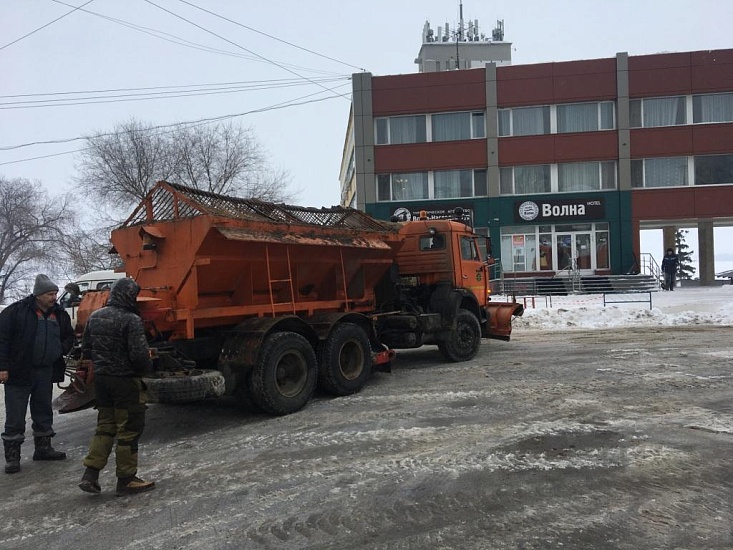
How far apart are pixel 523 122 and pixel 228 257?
A: 2596 cm

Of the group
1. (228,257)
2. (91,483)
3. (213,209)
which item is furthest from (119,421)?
(213,209)

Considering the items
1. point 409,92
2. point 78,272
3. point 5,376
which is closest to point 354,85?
point 409,92

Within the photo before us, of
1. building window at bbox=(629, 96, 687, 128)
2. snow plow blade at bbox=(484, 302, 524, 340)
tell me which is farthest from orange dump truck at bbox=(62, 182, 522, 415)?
building window at bbox=(629, 96, 687, 128)

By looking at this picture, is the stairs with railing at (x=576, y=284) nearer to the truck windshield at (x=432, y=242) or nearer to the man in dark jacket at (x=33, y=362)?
the truck windshield at (x=432, y=242)

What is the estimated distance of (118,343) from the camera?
4.73 meters

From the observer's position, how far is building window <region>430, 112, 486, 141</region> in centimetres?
2995

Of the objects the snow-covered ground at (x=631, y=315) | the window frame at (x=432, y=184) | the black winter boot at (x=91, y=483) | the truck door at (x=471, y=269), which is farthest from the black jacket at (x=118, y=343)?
the window frame at (x=432, y=184)

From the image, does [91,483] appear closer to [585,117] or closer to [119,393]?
[119,393]

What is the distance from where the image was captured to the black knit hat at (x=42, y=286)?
561 centimetres

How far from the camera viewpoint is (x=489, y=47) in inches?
1919

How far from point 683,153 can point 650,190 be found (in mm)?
2390

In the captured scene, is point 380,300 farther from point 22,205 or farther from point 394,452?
point 22,205

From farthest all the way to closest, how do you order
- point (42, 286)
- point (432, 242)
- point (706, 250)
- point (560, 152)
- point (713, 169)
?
point (706, 250), point (560, 152), point (713, 169), point (432, 242), point (42, 286)

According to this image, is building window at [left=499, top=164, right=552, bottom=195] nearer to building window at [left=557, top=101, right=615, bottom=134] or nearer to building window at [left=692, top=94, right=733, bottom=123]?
building window at [left=557, top=101, right=615, bottom=134]
